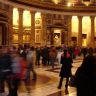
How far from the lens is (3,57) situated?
11867mm

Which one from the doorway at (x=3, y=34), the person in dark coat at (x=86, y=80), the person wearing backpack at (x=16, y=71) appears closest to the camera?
the person in dark coat at (x=86, y=80)

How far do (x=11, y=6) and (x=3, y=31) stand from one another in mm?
5024

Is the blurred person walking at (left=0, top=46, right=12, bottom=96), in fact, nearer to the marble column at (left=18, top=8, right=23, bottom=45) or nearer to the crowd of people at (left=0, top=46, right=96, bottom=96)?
the crowd of people at (left=0, top=46, right=96, bottom=96)

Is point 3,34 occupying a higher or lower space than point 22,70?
higher

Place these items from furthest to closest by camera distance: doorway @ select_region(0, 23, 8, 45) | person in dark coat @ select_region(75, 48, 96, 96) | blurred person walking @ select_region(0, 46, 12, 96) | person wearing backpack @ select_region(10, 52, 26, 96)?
doorway @ select_region(0, 23, 8, 45) → blurred person walking @ select_region(0, 46, 12, 96) → person wearing backpack @ select_region(10, 52, 26, 96) → person in dark coat @ select_region(75, 48, 96, 96)

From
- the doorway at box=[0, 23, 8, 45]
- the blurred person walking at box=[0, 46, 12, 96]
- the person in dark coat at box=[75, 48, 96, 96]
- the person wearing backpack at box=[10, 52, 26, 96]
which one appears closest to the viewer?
the person in dark coat at box=[75, 48, 96, 96]

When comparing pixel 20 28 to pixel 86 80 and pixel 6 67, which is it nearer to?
pixel 6 67

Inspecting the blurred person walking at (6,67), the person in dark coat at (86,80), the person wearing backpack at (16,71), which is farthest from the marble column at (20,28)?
the person in dark coat at (86,80)

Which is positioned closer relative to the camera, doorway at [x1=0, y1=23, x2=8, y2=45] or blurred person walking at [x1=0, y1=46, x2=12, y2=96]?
blurred person walking at [x1=0, y1=46, x2=12, y2=96]

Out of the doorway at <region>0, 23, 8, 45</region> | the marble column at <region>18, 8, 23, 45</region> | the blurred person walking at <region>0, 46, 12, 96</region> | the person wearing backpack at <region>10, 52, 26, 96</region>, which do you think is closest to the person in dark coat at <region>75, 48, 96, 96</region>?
the person wearing backpack at <region>10, 52, 26, 96</region>

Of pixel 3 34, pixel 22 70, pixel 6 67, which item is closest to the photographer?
pixel 22 70

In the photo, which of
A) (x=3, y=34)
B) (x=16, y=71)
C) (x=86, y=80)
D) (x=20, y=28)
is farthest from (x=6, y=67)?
(x=20, y=28)

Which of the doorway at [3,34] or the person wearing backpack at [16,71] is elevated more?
the doorway at [3,34]

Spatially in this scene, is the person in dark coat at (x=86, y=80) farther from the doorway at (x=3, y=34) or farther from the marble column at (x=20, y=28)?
the marble column at (x=20, y=28)
